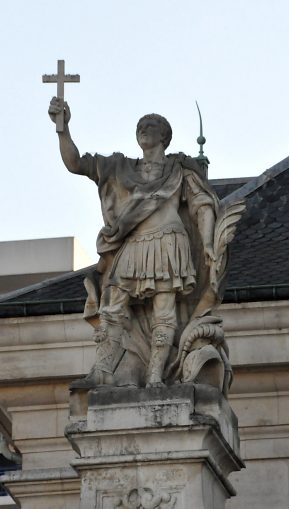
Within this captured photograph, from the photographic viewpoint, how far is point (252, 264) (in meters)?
25.0

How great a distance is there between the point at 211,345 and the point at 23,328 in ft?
18.1

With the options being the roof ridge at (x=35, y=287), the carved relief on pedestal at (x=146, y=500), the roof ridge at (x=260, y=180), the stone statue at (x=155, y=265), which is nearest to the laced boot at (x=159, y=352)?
the stone statue at (x=155, y=265)

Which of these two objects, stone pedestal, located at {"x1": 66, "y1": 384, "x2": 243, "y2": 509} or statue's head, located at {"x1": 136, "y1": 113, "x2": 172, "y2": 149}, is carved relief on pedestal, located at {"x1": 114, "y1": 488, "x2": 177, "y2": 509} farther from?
statue's head, located at {"x1": 136, "y1": 113, "x2": 172, "y2": 149}

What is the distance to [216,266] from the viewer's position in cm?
1909

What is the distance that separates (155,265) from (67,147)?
55.9 inches

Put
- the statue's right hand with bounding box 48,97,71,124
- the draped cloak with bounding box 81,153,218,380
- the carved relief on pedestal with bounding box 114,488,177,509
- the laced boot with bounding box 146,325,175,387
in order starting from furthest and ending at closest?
the statue's right hand with bounding box 48,97,71,124 < the draped cloak with bounding box 81,153,218,380 < the laced boot with bounding box 146,325,175,387 < the carved relief on pedestal with bounding box 114,488,177,509

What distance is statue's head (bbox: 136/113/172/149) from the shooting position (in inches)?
769

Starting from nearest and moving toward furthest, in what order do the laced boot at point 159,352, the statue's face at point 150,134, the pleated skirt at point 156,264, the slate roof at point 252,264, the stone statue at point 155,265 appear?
the laced boot at point 159,352 < the stone statue at point 155,265 < the pleated skirt at point 156,264 < the statue's face at point 150,134 < the slate roof at point 252,264

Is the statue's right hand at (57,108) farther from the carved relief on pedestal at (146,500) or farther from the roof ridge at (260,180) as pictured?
the roof ridge at (260,180)

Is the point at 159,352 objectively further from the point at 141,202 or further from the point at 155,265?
the point at 141,202

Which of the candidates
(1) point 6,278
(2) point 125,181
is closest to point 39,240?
(1) point 6,278

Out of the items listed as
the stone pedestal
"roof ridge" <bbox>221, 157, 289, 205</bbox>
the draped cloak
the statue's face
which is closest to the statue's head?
the statue's face

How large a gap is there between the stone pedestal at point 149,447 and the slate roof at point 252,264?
16.7 ft

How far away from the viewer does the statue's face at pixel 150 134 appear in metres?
19.5
